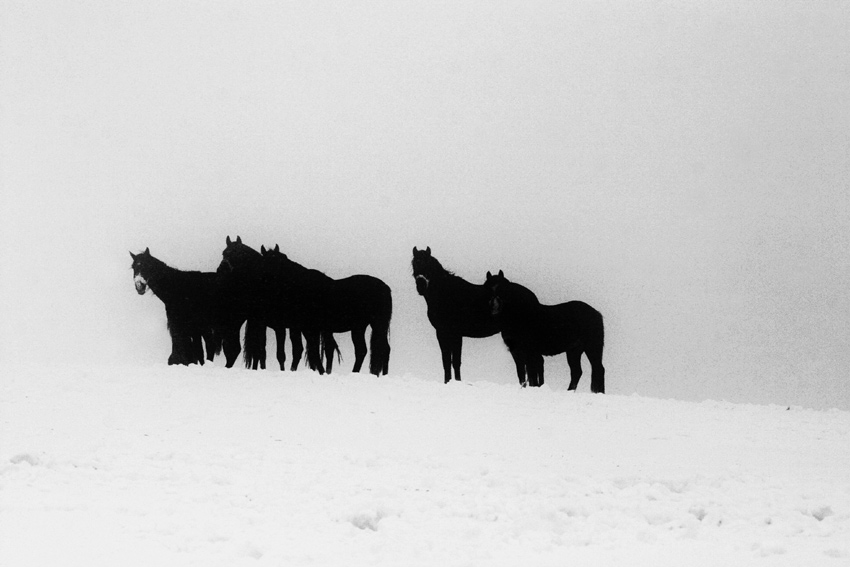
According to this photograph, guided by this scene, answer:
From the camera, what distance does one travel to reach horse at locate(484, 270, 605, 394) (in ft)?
68.5

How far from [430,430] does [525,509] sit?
394 cm

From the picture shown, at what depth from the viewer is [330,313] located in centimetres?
2039

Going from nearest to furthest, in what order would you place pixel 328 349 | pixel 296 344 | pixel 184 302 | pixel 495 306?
pixel 296 344
pixel 184 302
pixel 495 306
pixel 328 349

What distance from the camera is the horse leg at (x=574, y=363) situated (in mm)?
21422

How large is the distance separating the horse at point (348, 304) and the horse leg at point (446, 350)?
1155 millimetres

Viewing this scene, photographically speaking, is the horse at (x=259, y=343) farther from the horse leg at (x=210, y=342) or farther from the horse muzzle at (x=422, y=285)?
the horse muzzle at (x=422, y=285)

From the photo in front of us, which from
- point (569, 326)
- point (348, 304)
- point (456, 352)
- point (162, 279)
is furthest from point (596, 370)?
point (162, 279)

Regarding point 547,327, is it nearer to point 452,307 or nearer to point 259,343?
point 452,307

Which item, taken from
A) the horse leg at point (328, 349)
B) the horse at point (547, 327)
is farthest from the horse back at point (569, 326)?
the horse leg at point (328, 349)

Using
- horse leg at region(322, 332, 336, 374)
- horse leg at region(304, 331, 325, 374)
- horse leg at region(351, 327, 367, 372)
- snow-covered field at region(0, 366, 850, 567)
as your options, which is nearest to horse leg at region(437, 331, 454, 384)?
horse leg at region(351, 327, 367, 372)

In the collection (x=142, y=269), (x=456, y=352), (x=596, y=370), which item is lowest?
(x=596, y=370)

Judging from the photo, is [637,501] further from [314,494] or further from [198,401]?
[198,401]

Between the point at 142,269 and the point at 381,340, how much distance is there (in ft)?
16.4

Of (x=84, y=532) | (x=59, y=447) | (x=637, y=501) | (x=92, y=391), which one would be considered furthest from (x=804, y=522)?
(x=92, y=391)
